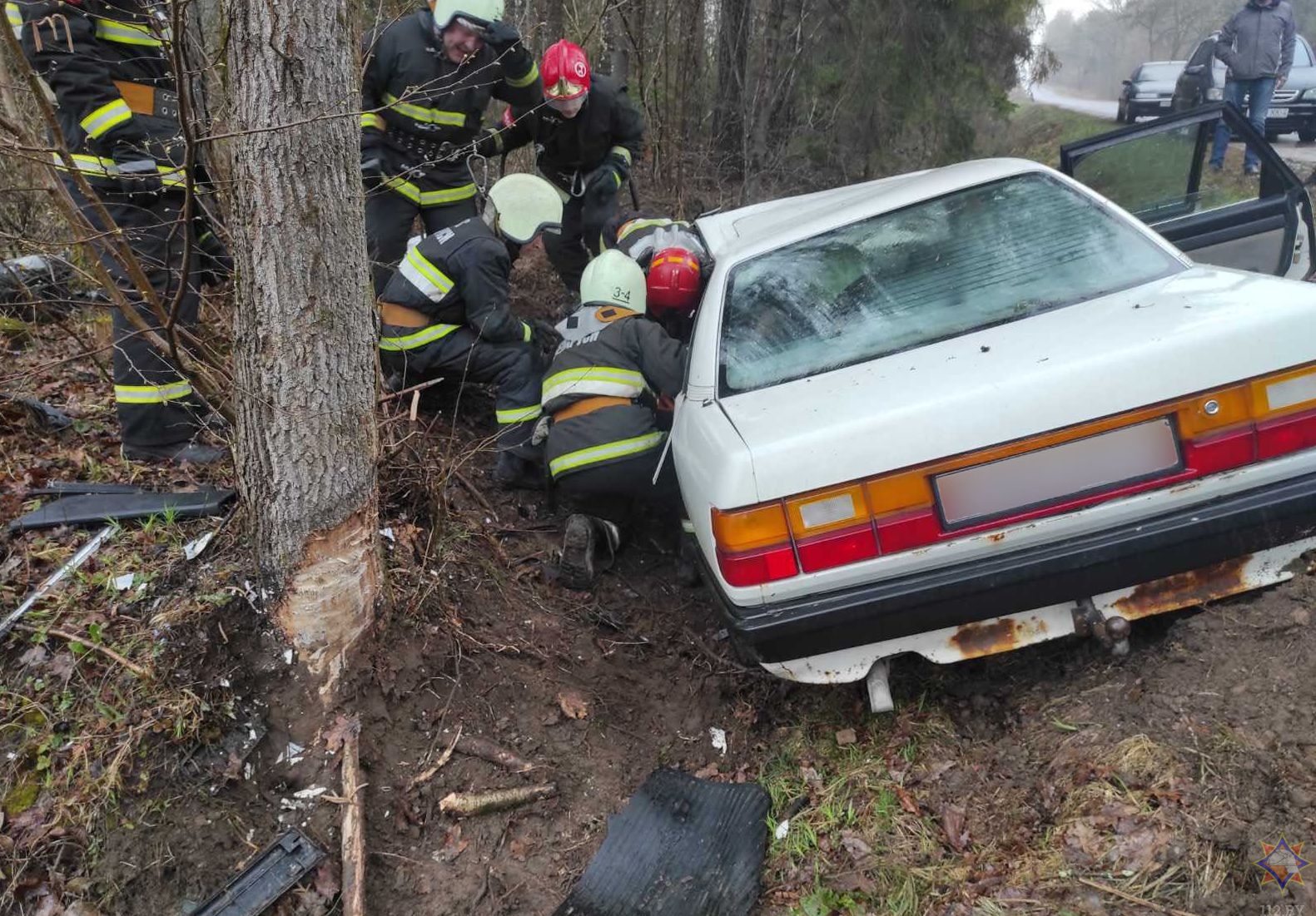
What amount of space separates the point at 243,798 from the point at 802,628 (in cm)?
163

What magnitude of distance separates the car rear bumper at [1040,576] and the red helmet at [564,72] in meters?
3.80

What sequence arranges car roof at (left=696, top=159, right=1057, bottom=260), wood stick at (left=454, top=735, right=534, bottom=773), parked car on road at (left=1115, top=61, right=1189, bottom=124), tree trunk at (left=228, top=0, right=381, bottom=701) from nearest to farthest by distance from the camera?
1. tree trunk at (left=228, top=0, right=381, bottom=701)
2. wood stick at (left=454, top=735, right=534, bottom=773)
3. car roof at (left=696, top=159, right=1057, bottom=260)
4. parked car on road at (left=1115, top=61, right=1189, bottom=124)

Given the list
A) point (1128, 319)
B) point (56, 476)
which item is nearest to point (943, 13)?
point (1128, 319)

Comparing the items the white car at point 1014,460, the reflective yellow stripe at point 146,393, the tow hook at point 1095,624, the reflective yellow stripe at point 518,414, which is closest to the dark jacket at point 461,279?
the reflective yellow stripe at point 518,414

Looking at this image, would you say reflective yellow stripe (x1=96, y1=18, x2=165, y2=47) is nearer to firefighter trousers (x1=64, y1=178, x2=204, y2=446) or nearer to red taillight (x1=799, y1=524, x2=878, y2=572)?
firefighter trousers (x1=64, y1=178, x2=204, y2=446)

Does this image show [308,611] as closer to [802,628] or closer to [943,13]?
[802,628]

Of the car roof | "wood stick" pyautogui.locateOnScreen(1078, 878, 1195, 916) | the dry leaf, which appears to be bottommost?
the dry leaf

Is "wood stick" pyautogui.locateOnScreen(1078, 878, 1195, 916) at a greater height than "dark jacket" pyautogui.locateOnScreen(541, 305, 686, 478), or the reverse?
"dark jacket" pyautogui.locateOnScreen(541, 305, 686, 478)

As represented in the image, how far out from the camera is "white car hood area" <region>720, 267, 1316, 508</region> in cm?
216

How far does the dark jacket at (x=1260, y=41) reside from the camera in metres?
8.45

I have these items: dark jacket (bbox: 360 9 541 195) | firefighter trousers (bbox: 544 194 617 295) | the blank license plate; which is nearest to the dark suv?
firefighter trousers (bbox: 544 194 617 295)

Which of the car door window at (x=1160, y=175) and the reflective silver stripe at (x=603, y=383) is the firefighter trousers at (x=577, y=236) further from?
the car door window at (x=1160, y=175)

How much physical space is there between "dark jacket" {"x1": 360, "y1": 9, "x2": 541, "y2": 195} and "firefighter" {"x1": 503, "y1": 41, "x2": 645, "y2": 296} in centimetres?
26

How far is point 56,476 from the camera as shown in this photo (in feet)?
Result: 11.6
